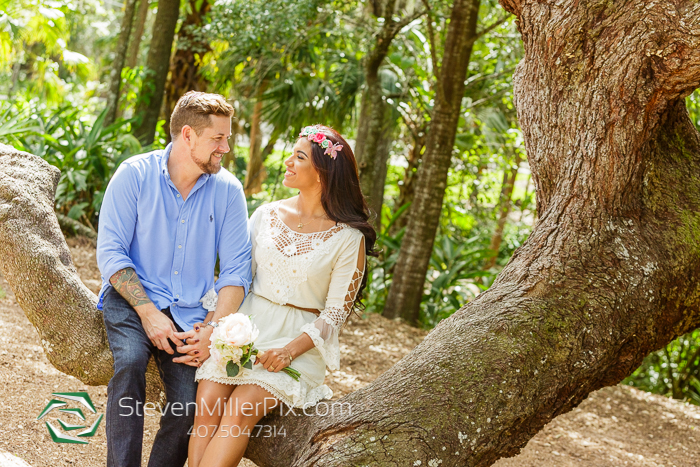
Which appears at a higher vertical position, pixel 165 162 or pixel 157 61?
pixel 157 61

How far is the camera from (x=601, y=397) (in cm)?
550

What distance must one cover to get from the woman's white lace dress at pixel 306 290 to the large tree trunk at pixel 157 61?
4572mm

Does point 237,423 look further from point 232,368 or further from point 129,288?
point 129,288

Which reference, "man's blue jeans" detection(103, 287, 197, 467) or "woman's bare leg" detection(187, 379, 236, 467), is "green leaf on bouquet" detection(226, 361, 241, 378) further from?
"man's blue jeans" detection(103, 287, 197, 467)

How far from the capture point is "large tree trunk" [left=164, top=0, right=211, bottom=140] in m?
8.12

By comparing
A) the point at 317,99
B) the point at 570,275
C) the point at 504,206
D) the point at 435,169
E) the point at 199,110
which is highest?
the point at 317,99

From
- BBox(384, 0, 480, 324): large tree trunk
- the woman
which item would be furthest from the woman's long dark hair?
BBox(384, 0, 480, 324): large tree trunk

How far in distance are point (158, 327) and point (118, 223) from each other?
0.52 m

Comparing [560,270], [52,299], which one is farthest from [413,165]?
[52,299]

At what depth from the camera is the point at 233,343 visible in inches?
96.0

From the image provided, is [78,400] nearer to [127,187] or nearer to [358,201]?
[127,187]

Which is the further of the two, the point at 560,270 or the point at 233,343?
the point at 560,270

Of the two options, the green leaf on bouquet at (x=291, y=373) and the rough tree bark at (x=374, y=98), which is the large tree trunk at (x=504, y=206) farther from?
the green leaf on bouquet at (x=291, y=373)

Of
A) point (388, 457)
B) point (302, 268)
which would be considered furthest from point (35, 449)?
point (388, 457)
